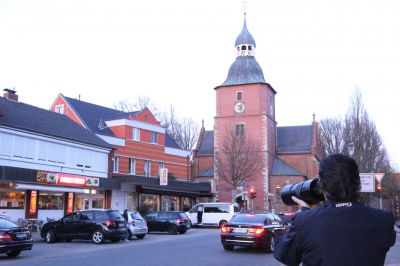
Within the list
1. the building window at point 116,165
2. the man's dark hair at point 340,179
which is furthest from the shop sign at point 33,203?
the man's dark hair at point 340,179

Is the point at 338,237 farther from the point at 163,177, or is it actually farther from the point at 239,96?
the point at 239,96

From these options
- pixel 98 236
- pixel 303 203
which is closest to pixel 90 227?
pixel 98 236

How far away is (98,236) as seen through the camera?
24.2 m

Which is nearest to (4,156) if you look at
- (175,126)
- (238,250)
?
(238,250)

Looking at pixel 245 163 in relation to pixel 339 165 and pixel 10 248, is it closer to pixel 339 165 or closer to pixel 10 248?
pixel 10 248

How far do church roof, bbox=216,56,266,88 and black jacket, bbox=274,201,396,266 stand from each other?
64.3 m

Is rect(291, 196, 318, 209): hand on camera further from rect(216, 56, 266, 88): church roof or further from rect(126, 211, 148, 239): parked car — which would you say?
rect(216, 56, 266, 88): church roof

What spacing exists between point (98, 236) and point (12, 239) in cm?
688

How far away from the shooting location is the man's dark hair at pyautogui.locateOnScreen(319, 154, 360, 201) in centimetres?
328

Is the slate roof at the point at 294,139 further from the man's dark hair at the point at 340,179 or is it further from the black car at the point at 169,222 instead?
the man's dark hair at the point at 340,179

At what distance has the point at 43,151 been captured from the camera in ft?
114

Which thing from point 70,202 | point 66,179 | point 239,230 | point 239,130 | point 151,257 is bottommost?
point 151,257

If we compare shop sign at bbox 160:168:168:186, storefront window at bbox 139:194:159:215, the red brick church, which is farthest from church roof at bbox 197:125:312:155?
shop sign at bbox 160:168:168:186

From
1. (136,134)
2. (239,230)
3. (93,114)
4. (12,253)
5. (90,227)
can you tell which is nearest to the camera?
(12,253)
